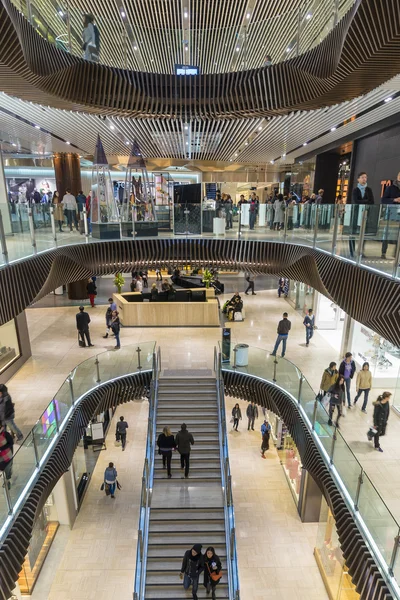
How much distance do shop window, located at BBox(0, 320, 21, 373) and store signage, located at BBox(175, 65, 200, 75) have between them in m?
9.18

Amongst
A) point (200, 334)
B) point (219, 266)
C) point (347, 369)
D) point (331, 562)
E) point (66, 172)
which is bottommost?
point (331, 562)

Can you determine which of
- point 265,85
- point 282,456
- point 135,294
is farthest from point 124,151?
point 282,456

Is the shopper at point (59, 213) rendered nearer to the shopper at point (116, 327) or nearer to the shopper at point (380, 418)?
the shopper at point (116, 327)

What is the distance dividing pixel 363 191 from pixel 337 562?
26.8ft

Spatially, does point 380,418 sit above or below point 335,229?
below

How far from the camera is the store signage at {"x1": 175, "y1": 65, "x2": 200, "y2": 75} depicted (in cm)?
1038

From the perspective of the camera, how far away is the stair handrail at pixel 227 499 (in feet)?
22.9

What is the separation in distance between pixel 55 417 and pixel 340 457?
592 centimetres

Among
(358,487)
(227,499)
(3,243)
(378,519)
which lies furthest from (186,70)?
(378,519)

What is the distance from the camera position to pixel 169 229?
12695 millimetres

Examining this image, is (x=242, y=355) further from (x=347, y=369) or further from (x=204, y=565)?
(x=204, y=565)

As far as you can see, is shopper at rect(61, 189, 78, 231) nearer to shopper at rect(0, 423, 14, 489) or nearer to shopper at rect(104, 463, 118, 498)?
shopper at rect(0, 423, 14, 489)

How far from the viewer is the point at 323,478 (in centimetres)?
700

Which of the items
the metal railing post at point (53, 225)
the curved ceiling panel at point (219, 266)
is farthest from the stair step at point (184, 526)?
the metal railing post at point (53, 225)
